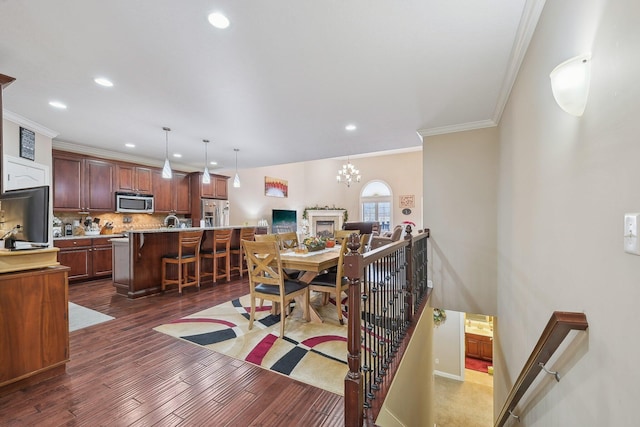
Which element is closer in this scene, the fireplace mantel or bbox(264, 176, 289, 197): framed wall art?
bbox(264, 176, 289, 197): framed wall art

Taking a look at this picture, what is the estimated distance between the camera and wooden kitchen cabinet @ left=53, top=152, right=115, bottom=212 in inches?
182

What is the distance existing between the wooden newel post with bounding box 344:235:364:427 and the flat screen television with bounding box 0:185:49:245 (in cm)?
235

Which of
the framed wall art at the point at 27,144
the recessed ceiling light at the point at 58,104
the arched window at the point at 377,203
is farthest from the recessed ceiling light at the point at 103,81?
the arched window at the point at 377,203

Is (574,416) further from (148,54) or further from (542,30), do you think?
(148,54)

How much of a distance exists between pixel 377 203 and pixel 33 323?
33.1 feet

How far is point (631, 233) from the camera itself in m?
0.80

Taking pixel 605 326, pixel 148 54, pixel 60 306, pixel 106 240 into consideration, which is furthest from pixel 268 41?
pixel 106 240

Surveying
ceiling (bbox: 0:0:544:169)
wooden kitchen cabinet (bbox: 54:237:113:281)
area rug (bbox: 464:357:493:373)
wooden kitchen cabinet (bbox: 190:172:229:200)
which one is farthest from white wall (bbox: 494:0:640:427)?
wooden kitchen cabinet (bbox: 190:172:229:200)

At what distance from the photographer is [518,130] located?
2254 millimetres

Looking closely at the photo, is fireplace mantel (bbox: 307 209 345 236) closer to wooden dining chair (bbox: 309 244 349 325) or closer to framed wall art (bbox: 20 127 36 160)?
wooden dining chair (bbox: 309 244 349 325)

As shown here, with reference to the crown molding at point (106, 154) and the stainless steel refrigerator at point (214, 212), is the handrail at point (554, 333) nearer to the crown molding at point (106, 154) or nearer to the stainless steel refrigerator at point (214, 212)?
the stainless steel refrigerator at point (214, 212)

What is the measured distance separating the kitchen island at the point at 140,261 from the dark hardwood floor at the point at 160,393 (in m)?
1.37

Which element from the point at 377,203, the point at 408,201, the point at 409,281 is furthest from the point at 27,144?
the point at 408,201

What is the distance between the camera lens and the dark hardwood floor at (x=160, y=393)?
1.67 metres
